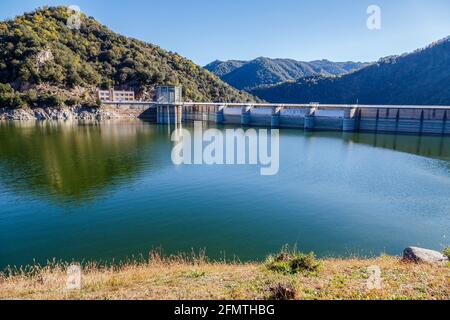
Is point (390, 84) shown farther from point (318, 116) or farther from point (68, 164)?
point (68, 164)

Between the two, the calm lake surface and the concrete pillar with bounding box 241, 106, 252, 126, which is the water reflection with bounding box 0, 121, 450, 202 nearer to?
the calm lake surface

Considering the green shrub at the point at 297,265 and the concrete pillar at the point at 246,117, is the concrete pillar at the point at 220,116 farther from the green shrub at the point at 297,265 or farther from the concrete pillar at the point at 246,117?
the green shrub at the point at 297,265

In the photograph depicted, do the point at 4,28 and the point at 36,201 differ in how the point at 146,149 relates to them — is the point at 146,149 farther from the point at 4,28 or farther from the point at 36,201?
the point at 4,28

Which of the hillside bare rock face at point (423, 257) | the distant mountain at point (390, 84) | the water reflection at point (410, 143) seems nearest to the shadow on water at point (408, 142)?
→ the water reflection at point (410, 143)

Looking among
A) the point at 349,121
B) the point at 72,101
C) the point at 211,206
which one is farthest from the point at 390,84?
the point at 211,206

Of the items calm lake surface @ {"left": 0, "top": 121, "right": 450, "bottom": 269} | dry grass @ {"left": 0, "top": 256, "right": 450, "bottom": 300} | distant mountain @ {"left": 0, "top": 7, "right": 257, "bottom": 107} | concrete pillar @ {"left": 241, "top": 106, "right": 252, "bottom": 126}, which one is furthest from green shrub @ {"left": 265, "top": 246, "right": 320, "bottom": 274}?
distant mountain @ {"left": 0, "top": 7, "right": 257, "bottom": 107}
